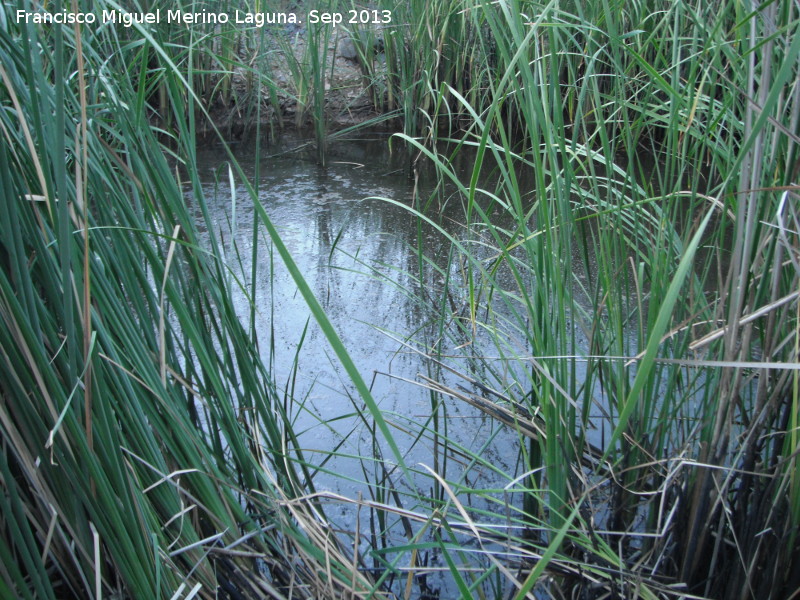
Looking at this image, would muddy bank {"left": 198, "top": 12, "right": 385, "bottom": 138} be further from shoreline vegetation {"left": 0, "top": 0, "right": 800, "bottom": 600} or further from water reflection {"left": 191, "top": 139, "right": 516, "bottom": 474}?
shoreline vegetation {"left": 0, "top": 0, "right": 800, "bottom": 600}

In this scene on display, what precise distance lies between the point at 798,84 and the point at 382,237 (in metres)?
1.56

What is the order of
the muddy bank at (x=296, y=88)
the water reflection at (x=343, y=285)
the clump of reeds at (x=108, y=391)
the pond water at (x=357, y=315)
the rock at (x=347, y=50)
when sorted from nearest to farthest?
the clump of reeds at (x=108, y=391) < the pond water at (x=357, y=315) < the water reflection at (x=343, y=285) < the muddy bank at (x=296, y=88) < the rock at (x=347, y=50)

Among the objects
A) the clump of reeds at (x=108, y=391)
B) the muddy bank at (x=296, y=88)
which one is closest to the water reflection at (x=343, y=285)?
the clump of reeds at (x=108, y=391)

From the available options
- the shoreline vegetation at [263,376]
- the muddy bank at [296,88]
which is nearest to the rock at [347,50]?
the muddy bank at [296,88]

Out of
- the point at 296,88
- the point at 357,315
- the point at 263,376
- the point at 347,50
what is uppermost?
the point at 347,50

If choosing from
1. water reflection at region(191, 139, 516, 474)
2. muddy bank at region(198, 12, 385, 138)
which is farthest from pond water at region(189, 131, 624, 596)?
muddy bank at region(198, 12, 385, 138)

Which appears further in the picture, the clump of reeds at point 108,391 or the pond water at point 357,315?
the pond water at point 357,315

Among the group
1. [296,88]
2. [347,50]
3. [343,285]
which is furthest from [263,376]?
[347,50]

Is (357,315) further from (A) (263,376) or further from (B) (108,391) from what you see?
(B) (108,391)

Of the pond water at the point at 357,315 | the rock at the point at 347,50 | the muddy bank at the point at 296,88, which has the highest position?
the rock at the point at 347,50

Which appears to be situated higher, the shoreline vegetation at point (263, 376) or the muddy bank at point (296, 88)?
the muddy bank at point (296, 88)

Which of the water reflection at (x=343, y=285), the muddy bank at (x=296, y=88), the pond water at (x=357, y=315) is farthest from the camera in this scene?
the muddy bank at (x=296, y=88)

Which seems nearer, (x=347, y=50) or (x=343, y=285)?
(x=343, y=285)

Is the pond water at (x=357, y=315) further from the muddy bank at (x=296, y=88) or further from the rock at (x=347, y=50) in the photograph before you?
the rock at (x=347, y=50)
